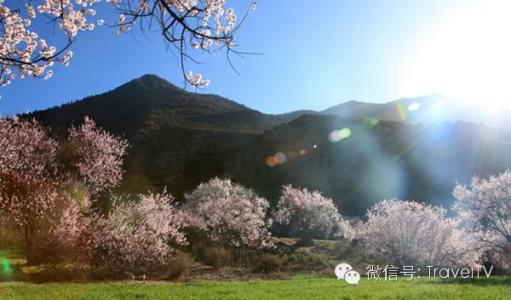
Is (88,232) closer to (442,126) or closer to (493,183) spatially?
(493,183)

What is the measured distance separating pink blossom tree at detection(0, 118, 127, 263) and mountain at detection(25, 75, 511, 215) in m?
43.3

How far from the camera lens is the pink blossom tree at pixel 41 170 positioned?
934 inches

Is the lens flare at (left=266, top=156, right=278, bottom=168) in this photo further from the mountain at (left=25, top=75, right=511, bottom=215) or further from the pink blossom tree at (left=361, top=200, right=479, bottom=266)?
the pink blossom tree at (left=361, top=200, right=479, bottom=266)

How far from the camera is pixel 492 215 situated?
28.1 metres

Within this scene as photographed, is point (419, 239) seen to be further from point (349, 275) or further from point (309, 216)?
point (309, 216)

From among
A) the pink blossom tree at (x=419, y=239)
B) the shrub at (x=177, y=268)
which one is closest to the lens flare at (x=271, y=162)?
the pink blossom tree at (x=419, y=239)

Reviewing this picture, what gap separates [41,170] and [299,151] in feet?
231


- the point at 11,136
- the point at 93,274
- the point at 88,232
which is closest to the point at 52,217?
the point at 88,232

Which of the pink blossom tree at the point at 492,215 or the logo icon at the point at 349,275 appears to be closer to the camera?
the logo icon at the point at 349,275

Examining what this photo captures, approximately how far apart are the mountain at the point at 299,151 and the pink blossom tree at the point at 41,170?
4326 cm

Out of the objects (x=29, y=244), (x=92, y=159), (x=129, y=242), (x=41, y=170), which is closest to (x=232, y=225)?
(x=92, y=159)

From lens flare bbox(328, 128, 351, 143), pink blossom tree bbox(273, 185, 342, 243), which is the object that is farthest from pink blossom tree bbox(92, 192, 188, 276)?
lens flare bbox(328, 128, 351, 143)

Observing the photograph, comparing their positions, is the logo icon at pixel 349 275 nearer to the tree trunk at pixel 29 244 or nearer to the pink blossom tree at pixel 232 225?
the pink blossom tree at pixel 232 225

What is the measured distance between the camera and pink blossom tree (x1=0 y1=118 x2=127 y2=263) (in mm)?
23734
